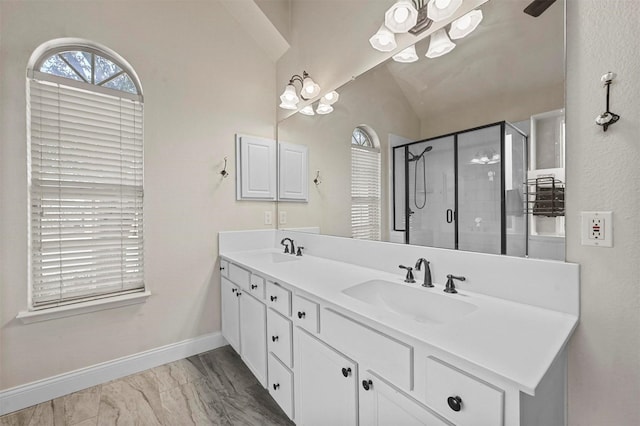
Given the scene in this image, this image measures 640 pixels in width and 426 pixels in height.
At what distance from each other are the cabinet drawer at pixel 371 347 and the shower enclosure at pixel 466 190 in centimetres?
62

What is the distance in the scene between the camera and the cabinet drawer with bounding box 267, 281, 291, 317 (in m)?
1.43

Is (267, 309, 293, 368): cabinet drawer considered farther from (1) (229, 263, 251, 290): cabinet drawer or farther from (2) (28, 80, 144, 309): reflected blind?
(2) (28, 80, 144, 309): reflected blind

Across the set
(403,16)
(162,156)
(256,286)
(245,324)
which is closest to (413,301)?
(256,286)

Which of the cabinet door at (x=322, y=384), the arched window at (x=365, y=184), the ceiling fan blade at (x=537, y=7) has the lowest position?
the cabinet door at (x=322, y=384)

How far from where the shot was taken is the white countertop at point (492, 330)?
0.67 metres

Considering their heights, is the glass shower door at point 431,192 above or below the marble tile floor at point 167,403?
above

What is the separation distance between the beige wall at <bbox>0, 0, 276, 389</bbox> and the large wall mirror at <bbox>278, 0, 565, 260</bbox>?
3.76ft

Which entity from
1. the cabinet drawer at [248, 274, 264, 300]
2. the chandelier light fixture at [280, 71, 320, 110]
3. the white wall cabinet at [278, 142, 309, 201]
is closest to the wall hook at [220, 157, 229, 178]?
the white wall cabinet at [278, 142, 309, 201]

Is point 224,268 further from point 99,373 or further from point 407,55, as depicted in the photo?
point 407,55

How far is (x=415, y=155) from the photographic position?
149cm

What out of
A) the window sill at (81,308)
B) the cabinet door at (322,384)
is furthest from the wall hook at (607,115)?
the window sill at (81,308)

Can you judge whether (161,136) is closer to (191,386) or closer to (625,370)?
(191,386)

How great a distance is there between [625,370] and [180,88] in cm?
284

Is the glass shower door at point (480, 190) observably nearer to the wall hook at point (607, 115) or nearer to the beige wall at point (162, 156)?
the wall hook at point (607, 115)
